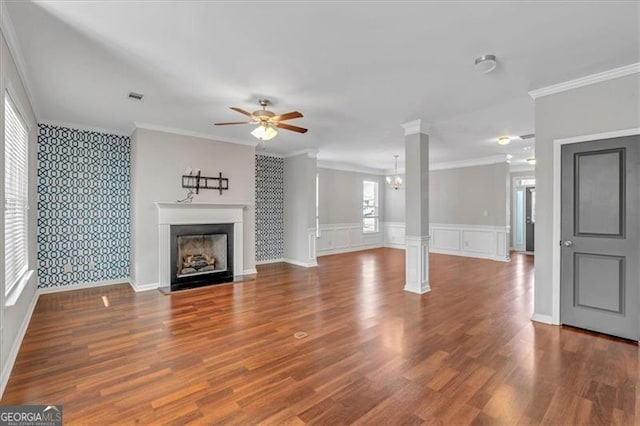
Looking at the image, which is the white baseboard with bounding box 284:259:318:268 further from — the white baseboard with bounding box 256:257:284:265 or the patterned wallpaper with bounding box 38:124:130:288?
the patterned wallpaper with bounding box 38:124:130:288

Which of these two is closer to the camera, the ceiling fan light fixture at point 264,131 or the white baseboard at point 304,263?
the ceiling fan light fixture at point 264,131

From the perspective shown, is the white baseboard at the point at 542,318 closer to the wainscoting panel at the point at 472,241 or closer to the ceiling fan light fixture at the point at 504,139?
the ceiling fan light fixture at the point at 504,139

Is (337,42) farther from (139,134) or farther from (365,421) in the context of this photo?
(139,134)

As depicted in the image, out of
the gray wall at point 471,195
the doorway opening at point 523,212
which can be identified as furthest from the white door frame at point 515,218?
the gray wall at point 471,195

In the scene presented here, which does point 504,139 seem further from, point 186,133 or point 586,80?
point 186,133

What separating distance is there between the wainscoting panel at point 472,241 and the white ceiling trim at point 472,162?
1701mm

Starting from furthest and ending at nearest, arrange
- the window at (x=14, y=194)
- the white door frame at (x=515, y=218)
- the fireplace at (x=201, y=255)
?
the white door frame at (x=515, y=218) < the fireplace at (x=201, y=255) < the window at (x=14, y=194)

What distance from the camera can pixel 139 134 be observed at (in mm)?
4910

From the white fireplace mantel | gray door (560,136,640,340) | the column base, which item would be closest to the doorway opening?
the column base

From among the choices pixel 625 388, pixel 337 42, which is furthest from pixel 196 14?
pixel 625 388

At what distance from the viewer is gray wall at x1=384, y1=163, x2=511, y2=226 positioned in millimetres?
7797

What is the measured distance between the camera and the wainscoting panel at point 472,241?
777 cm

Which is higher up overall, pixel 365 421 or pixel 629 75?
pixel 629 75

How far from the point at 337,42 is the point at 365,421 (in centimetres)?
280
